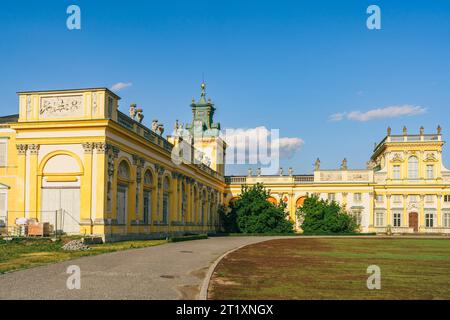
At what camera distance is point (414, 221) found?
244ft

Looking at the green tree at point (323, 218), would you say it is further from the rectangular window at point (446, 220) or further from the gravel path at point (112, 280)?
the gravel path at point (112, 280)

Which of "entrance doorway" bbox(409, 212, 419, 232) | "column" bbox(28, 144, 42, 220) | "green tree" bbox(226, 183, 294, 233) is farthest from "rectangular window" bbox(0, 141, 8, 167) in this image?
"entrance doorway" bbox(409, 212, 419, 232)

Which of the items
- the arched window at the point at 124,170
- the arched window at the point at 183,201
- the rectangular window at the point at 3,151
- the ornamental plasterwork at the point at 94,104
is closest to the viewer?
the ornamental plasterwork at the point at 94,104

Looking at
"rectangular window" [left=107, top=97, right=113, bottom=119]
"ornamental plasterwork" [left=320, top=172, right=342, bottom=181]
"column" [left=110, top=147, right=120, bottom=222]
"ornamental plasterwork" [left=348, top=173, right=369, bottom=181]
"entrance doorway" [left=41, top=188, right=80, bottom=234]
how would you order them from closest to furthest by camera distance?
"entrance doorway" [left=41, top=188, right=80, bottom=234], "rectangular window" [left=107, top=97, right=113, bottom=119], "column" [left=110, top=147, right=120, bottom=222], "ornamental plasterwork" [left=348, top=173, right=369, bottom=181], "ornamental plasterwork" [left=320, top=172, right=342, bottom=181]

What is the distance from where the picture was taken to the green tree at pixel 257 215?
210 feet

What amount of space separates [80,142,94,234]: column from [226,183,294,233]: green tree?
35.3 meters

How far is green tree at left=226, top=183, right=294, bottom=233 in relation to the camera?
63906mm

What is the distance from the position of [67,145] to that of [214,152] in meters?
44.1

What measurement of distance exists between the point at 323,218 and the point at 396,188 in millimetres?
14348

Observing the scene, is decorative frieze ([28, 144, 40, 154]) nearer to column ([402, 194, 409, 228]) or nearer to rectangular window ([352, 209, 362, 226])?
rectangular window ([352, 209, 362, 226])

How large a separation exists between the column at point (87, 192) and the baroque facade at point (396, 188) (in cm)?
4945

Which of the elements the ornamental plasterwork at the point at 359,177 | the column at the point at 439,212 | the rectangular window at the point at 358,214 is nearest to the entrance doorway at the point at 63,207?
the rectangular window at the point at 358,214

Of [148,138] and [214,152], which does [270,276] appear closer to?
[148,138]
